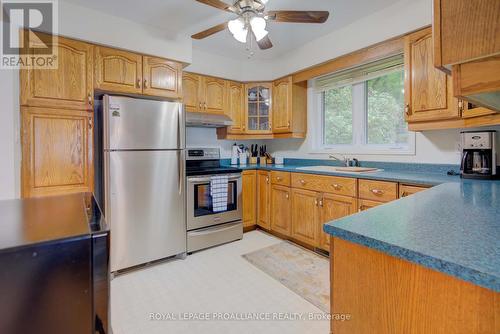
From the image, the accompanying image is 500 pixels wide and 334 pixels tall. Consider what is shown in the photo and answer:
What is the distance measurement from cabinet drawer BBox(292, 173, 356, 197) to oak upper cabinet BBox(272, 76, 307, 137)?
0.85 meters

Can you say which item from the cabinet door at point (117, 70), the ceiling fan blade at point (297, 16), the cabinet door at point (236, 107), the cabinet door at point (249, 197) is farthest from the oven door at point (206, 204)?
the ceiling fan blade at point (297, 16)

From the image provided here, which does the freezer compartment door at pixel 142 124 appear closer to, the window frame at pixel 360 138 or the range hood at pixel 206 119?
the range hood at pixel 206 119

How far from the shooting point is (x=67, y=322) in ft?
2.26

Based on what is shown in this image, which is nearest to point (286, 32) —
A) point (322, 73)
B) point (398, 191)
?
point (322, 73)

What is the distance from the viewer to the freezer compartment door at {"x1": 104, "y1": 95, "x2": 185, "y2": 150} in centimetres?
228

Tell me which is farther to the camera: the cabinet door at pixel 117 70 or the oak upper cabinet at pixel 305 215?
the oak upper cabinet at pixel 305 215

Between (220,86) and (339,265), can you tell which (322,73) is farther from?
(339,265)

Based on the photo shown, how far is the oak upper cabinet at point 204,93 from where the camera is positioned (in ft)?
10.7

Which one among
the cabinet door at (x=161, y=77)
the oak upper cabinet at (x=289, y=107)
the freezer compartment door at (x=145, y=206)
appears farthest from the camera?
the oak upper cabinet at (x=289, y=107)

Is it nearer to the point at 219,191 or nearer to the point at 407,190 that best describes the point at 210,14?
the point at 219,191

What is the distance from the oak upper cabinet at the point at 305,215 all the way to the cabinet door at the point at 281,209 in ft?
0.26

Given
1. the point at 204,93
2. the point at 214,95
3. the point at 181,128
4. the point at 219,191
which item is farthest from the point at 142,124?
the point at 214,95

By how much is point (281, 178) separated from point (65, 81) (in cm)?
230

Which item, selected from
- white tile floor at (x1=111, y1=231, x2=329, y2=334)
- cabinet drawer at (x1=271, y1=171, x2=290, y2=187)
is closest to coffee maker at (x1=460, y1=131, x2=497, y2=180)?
white tile floor at (x1=111, y1=231, x2=329, y2=334)
